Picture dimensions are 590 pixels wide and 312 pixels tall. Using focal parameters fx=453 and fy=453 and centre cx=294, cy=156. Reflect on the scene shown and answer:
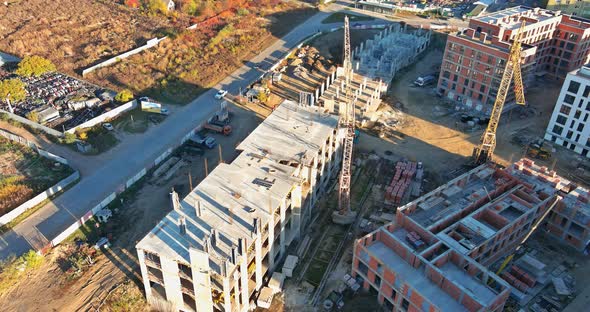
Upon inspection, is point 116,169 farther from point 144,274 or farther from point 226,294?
point 226,294

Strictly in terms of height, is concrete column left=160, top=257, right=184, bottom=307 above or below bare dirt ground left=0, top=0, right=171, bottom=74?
below

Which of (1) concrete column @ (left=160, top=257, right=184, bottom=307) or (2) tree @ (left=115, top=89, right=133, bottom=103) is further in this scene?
(2) tree @ (left=115, top=89, right=133, bottom=103)

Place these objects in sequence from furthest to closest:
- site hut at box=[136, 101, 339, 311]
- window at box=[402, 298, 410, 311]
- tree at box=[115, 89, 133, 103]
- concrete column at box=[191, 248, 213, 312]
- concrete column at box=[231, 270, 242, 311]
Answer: tree at box=[115, 89, 133, 103], window at box=[402, 298, 410, 311], site hut at box=[136, 101, 339, 311], concrete column at box=[231, 270, 242, 311], concrete column at box=[191, 248, 213, 312]

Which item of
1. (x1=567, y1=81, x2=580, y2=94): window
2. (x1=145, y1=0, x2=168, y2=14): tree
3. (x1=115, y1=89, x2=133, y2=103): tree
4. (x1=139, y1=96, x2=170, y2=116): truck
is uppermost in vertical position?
(x1=567, y1=81, x2=580, y2=94): window

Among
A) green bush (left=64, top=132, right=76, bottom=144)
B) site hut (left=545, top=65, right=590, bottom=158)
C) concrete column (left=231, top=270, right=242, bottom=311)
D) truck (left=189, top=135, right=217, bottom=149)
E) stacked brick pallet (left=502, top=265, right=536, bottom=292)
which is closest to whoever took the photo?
concrete column (left=231, top=270, right=242, bottom=311)

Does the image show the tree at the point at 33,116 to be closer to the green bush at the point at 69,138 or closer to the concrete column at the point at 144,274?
Result: the green bush at the point at 69,138

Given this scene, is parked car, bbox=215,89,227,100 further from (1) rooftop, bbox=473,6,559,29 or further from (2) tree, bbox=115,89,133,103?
(1) rooftop, bbox=473,6,559,29

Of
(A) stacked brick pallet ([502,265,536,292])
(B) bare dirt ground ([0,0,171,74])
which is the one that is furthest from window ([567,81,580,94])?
(B) bare dirt ground ([0,0,171,74])
